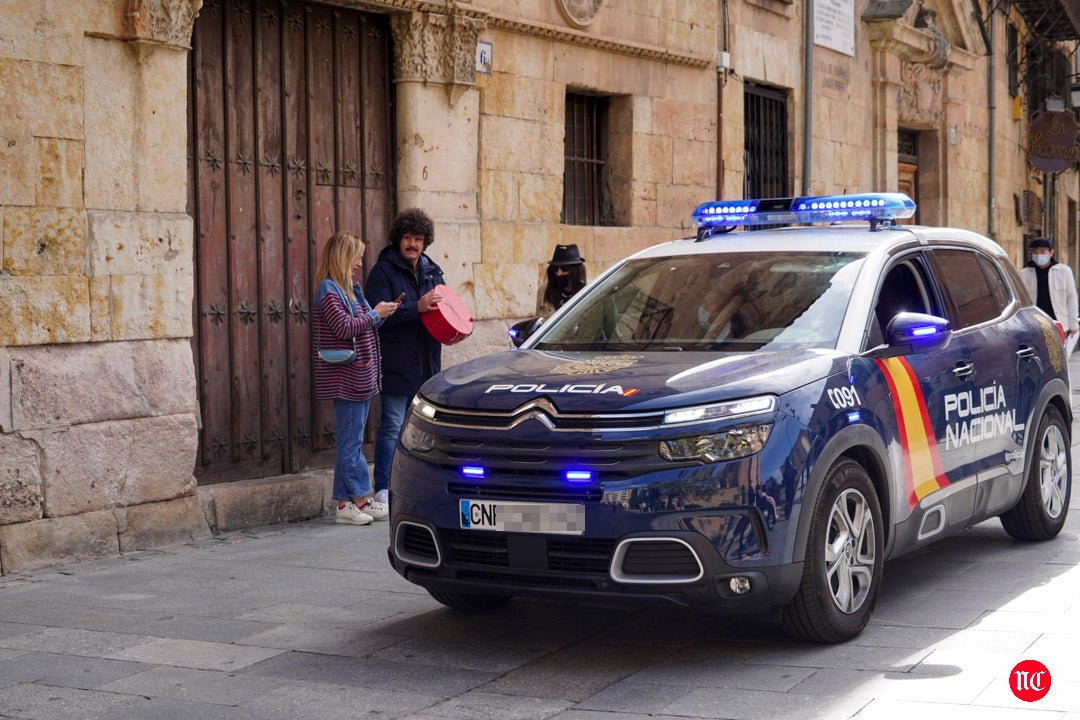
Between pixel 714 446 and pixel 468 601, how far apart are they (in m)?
1.61

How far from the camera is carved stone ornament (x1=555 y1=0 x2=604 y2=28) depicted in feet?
40.9

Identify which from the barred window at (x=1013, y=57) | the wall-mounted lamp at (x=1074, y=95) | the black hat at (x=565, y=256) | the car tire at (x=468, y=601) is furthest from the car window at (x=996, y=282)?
the wall-mounted lamp at (x=1074, y=95)

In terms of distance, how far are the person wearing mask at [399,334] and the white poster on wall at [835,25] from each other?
8.89 m

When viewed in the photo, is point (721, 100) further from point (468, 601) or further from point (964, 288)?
point (468, 601)

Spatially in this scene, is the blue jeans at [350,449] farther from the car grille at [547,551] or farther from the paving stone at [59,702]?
the paving stone at [59,702]

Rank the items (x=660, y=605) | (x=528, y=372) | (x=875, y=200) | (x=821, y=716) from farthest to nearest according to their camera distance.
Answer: (x=875, y=200) → (x=528, y=372) → (x=660, y=605) → (x=821, y=716)

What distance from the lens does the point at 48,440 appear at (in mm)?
8094

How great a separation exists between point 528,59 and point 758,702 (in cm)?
791

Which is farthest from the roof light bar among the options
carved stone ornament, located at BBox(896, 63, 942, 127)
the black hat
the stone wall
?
carved stone ornament, located at BBox(896, 63, 942, 127)

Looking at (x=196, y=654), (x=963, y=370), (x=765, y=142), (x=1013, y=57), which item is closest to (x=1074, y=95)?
(x=1013, y=57)

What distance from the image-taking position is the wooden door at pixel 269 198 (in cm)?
955

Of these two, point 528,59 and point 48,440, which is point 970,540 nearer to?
point 48,440

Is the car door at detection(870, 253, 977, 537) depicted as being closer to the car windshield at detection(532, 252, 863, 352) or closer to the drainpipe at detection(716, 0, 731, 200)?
the car windshield at detection(532, 252, 863, 352)

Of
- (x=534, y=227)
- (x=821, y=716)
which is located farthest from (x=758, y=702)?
(x=534, y=227)
